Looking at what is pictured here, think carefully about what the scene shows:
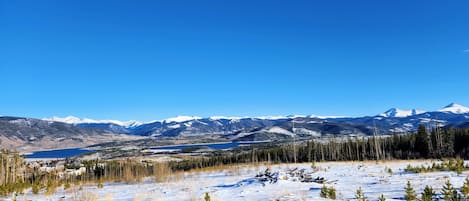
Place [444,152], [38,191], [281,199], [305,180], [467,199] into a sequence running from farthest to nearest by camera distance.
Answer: [444,152] < [38,191] < [305,180] < [281,199] < [467,199]

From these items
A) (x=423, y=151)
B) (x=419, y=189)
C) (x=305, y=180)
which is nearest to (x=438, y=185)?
(x=419, y=189)

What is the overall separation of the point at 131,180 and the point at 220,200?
12.9m

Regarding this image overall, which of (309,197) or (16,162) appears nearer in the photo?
(309,197)

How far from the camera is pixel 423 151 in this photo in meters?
55.0

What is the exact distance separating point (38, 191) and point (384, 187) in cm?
1699

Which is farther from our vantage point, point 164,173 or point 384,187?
point 164,173

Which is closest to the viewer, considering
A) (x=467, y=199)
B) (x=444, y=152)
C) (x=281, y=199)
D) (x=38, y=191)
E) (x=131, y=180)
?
(x=467, y=199)

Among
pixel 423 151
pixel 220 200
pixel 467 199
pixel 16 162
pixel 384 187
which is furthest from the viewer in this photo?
pixel 423 151

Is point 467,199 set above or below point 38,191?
above

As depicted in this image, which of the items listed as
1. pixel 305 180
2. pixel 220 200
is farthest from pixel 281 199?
pixel 305 180

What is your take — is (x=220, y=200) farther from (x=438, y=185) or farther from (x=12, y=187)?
(x=12, y=187)

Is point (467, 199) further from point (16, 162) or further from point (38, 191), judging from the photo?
point (16, 162)

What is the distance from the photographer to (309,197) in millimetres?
11719

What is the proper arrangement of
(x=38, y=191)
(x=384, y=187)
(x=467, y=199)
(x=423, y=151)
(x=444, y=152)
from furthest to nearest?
(x=423, y=151) → (x=444, y=152) → (x=38, y=191) → (x=384, y=187) → (x=467, y=199)
